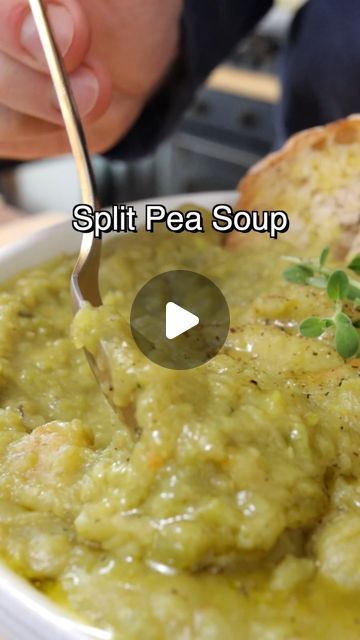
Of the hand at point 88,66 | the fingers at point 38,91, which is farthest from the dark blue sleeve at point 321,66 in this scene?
the fingers at point 38,91

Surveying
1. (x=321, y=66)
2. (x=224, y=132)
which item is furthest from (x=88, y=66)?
(x=224, y=132)

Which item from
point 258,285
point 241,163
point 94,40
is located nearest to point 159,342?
point 258,285

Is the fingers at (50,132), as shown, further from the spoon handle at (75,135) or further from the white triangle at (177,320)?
the white triangle at (177,320)

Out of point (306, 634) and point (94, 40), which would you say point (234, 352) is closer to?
point (306, 634)

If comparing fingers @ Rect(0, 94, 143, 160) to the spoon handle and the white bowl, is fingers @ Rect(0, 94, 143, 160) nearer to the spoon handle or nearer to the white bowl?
the spoon handle

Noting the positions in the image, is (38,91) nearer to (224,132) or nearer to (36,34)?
(36,34)
